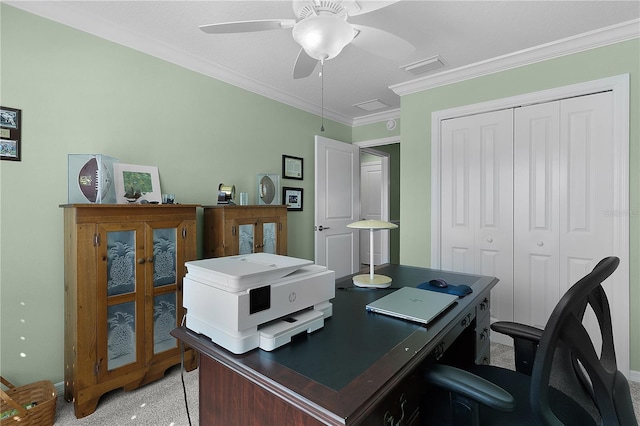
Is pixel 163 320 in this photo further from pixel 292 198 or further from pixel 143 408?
pixel 292 198

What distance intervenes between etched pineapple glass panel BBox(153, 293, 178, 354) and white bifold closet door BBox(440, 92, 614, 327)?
2.44 meters

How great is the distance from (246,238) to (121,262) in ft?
3.12

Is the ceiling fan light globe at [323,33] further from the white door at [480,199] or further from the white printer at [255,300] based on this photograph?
the white door at [480,199]

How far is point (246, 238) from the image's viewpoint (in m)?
2.70

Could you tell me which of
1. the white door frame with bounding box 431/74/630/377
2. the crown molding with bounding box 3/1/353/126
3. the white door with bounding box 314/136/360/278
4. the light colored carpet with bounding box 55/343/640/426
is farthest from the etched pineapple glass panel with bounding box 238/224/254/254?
the white door frame with bounding box 431/74/630/377

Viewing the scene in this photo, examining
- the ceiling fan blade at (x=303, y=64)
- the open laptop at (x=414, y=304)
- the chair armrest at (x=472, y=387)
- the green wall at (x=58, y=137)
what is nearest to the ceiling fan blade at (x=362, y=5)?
the ceiling fan blade at (x=303, y=64)

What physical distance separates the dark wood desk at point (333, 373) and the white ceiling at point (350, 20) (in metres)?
1.84

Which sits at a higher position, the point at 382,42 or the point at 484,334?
the point at 382,42

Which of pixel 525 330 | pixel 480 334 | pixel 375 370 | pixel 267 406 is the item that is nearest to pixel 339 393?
pixel 375 370

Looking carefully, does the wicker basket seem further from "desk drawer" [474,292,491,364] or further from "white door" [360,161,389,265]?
"white door" [360,161,389,265]

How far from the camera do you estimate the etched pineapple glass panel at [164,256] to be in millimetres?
2148

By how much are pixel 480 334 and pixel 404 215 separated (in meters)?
1.80

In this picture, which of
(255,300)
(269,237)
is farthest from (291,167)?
(255,300)

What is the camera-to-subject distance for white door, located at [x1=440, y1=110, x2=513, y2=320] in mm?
2760
